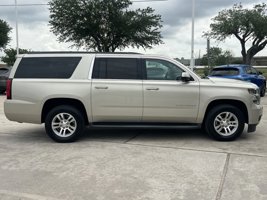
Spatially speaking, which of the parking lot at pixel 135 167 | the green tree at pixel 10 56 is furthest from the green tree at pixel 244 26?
the green tree at pixel 10 56

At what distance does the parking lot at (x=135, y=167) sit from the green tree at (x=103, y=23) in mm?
27781

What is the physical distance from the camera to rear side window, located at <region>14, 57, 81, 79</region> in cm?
780

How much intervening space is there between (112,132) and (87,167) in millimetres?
2934

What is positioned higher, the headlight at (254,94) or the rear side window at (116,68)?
the rear side window at (116,68)

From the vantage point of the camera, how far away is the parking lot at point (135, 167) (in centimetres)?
486

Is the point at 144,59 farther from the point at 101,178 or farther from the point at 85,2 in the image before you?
the point at 85,2

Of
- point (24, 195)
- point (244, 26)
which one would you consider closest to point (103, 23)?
point (244, 26)

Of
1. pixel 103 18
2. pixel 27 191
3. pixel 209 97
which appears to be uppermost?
pixel 103 18

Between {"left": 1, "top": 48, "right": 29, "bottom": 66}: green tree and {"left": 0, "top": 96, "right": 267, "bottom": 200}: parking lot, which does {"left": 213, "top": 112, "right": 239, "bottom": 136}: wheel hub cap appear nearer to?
{"left": 0, "top": 96, "right": 267, "bottom": 200}: parking lot

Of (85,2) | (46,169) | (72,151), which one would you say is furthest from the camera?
(85,2)

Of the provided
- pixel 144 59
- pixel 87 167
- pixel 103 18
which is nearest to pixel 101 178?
pixel 87 167

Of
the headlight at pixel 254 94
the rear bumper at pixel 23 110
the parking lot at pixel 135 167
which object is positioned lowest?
the parking lot at pixel 135 167

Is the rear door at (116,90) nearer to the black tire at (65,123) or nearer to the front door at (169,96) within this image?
the front door at (169,96)

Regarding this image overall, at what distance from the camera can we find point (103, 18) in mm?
35719
